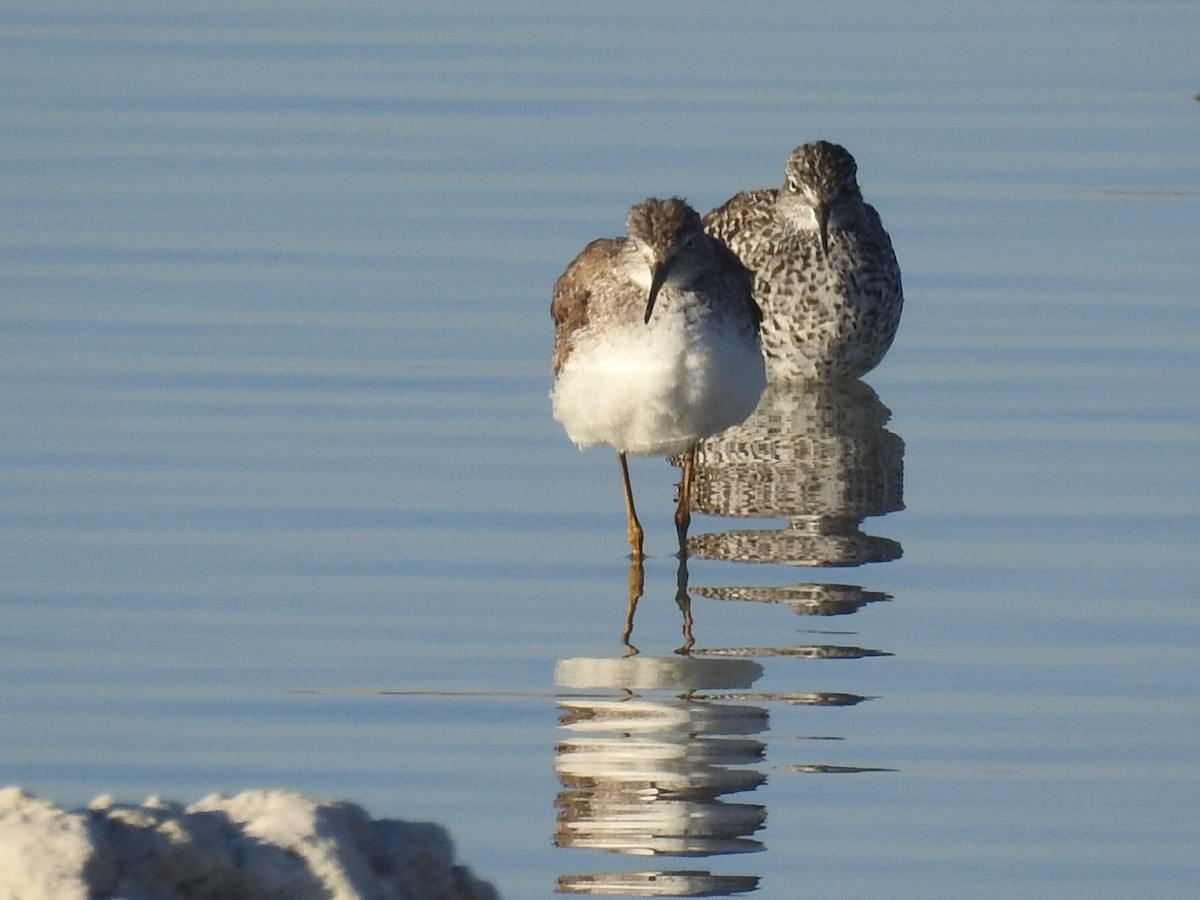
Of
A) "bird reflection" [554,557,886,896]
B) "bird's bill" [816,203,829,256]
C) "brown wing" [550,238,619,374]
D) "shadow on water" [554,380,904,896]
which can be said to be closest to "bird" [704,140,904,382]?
"bird's bill" [816,203,829,256]

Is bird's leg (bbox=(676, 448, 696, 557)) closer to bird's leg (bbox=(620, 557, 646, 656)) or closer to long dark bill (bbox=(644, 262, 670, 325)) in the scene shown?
bird's leg (bbox=(620, 557, 646, 656))

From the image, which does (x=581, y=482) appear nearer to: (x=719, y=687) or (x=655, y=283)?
(x=655, y=283)

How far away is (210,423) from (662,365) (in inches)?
87.0

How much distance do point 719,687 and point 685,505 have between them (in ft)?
6.32

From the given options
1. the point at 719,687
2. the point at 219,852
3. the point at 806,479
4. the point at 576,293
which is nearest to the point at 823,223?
the point at 806,479

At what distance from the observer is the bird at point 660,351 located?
966cm

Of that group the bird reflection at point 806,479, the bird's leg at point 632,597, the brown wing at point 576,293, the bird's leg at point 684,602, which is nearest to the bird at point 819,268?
the bird reflection at point 806,479

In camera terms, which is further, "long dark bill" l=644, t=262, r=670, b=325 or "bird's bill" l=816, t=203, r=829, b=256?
"bird's bill" l=816, t=203, r=829, b=256

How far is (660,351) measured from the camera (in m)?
9.63

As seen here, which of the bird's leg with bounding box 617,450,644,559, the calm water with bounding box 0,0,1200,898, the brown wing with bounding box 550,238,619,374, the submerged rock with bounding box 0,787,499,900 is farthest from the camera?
the brown wing with bounding box 550,238,619,374

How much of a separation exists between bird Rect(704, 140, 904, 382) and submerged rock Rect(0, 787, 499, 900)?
7.32m

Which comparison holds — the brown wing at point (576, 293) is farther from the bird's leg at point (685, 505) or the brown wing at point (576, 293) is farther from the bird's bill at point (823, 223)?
→ the bird's bill at point (823, 223)

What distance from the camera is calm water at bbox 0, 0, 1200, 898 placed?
288 inches

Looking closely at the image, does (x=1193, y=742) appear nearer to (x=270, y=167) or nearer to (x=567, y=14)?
Result: (x=270, y=167)
